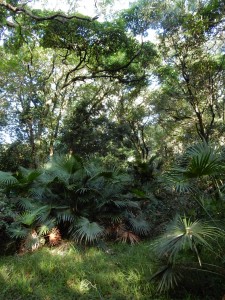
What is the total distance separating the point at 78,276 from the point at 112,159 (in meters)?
8.23

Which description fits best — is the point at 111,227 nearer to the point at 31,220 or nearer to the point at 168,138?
the point at 31,220

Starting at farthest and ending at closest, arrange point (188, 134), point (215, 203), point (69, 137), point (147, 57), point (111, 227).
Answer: point (188, 134) < point (69, 137) < point (147, 57) < point (111, 227) < point (215, 203)

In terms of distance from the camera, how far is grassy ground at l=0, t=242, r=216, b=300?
3494mm

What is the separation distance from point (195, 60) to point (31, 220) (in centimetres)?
966

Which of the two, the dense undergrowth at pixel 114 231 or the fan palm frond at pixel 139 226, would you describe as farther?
the fan palm frond at pixel 139 226

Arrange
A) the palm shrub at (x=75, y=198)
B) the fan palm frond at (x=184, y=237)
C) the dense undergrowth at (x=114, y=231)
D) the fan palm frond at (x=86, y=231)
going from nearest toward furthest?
the fan palm frond at (x=184, y=237), the dense undergrowth at (x=114, y=231), the fan palm frond at (x=86, y=231), the palm shrub at (x=75, y=198)

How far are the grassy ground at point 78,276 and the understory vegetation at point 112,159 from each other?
21 millimetres

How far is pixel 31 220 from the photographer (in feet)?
17.6

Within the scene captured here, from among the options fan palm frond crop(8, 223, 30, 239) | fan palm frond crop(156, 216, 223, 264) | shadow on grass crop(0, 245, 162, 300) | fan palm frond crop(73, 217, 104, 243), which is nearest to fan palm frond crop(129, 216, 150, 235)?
fan palm frond crop(73, 217, 104, 243)

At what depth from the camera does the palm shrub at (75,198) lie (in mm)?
6086

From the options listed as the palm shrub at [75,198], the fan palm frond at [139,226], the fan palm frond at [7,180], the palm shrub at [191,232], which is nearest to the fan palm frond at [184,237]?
the palm shrub at [191,232]

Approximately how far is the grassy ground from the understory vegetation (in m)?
0.02

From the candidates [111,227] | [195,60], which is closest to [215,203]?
[111,227]

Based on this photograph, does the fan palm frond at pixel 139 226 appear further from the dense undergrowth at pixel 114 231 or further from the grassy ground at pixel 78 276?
the grassy ground at pixel 78 276
